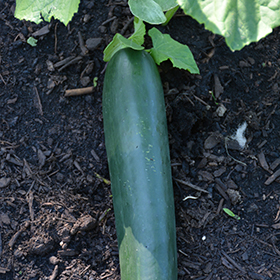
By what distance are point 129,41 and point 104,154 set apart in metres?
1.01

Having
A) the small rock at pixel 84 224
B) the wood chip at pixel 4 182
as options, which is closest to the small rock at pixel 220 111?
the small rock at pixel 84 224

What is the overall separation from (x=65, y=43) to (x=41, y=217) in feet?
5.25

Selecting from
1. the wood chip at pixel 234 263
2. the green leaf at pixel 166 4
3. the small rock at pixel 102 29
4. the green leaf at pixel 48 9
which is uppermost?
the green leaf at pixel 166 4

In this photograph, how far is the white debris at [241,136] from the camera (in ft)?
9.69

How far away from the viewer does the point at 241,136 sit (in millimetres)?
2961

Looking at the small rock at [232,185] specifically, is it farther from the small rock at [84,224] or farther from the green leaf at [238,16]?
the green leaf at [238,16]

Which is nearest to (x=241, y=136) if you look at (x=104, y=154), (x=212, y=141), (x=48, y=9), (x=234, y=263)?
(x=212, y=141)

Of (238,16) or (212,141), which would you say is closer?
(238,16)

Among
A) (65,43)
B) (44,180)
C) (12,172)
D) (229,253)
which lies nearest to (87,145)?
(44,180)

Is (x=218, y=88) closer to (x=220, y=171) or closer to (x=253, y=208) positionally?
(x=220, y=171)

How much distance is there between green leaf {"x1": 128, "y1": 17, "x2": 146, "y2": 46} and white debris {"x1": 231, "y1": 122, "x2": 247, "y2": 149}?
1187 millimetres

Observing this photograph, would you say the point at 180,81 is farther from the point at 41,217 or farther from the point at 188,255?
the point at 41,217

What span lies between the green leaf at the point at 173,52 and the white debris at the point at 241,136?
71cm

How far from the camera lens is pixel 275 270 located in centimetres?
268
